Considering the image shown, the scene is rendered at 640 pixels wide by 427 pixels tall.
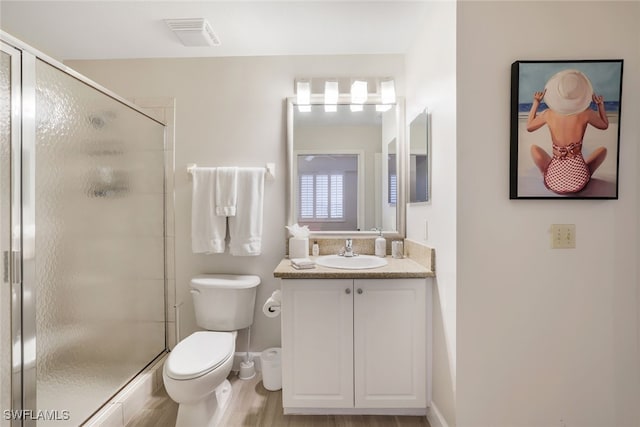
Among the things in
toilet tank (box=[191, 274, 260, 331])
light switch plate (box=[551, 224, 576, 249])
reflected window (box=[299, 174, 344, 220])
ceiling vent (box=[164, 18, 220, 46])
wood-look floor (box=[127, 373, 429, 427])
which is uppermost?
ceiling vent (box=[164, 18, 220, 46])

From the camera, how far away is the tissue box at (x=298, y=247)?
1964 millimetres

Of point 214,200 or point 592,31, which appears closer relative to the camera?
point 592,31

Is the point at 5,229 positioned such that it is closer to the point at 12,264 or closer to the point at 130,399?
the point at 12,264

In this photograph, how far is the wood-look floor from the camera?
5.27 feet

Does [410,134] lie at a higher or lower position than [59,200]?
higher

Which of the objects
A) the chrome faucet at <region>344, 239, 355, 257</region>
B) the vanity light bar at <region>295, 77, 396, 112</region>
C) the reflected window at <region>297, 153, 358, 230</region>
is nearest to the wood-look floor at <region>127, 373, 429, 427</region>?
the chrome faucet at <region>344, 239, 355, 257</region>

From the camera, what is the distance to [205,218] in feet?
6.59

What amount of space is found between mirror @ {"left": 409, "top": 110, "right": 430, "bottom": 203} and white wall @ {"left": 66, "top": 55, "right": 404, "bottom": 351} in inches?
19.2

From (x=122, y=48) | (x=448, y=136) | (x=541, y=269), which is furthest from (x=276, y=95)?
(x=541, y=269)

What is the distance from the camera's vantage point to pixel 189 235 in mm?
2139

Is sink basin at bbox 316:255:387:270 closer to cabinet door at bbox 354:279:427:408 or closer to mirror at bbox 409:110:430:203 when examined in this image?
cabinet door at bbox 354:279:427:408

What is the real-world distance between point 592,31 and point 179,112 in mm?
2319

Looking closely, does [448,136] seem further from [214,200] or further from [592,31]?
[214,200]

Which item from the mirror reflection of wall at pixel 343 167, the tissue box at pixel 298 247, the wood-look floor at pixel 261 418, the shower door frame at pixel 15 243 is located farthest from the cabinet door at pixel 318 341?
→ the shower door frame at pixel 15 243
